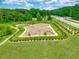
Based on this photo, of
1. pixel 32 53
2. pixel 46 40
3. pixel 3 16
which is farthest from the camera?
pixel 3 16

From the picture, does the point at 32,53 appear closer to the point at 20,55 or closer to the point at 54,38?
the point at 20,55

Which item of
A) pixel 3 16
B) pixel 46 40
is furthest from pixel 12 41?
pixel 3 16

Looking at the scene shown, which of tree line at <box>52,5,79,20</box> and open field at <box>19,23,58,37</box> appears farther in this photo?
tree line at <box>52,5,79,20</box>

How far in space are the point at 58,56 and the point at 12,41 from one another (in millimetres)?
9899

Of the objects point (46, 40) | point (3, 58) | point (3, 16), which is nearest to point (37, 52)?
point (3, 58)

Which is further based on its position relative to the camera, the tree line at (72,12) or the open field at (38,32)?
the tree line at (72,12)

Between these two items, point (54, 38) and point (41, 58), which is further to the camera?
point (54, 38)

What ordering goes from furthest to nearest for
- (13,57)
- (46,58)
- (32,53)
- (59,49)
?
(59,49)
(32,53)
(13,57)
(46,58)

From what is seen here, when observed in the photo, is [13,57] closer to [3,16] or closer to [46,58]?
[46,58]

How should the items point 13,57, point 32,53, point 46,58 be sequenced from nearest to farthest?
point 46,58 < point 13,57 < point 32,53

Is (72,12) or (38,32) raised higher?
(72,12)

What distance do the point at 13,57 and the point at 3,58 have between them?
2.95ft

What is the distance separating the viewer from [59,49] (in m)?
18.3

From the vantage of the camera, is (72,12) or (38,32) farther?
(72,12)
